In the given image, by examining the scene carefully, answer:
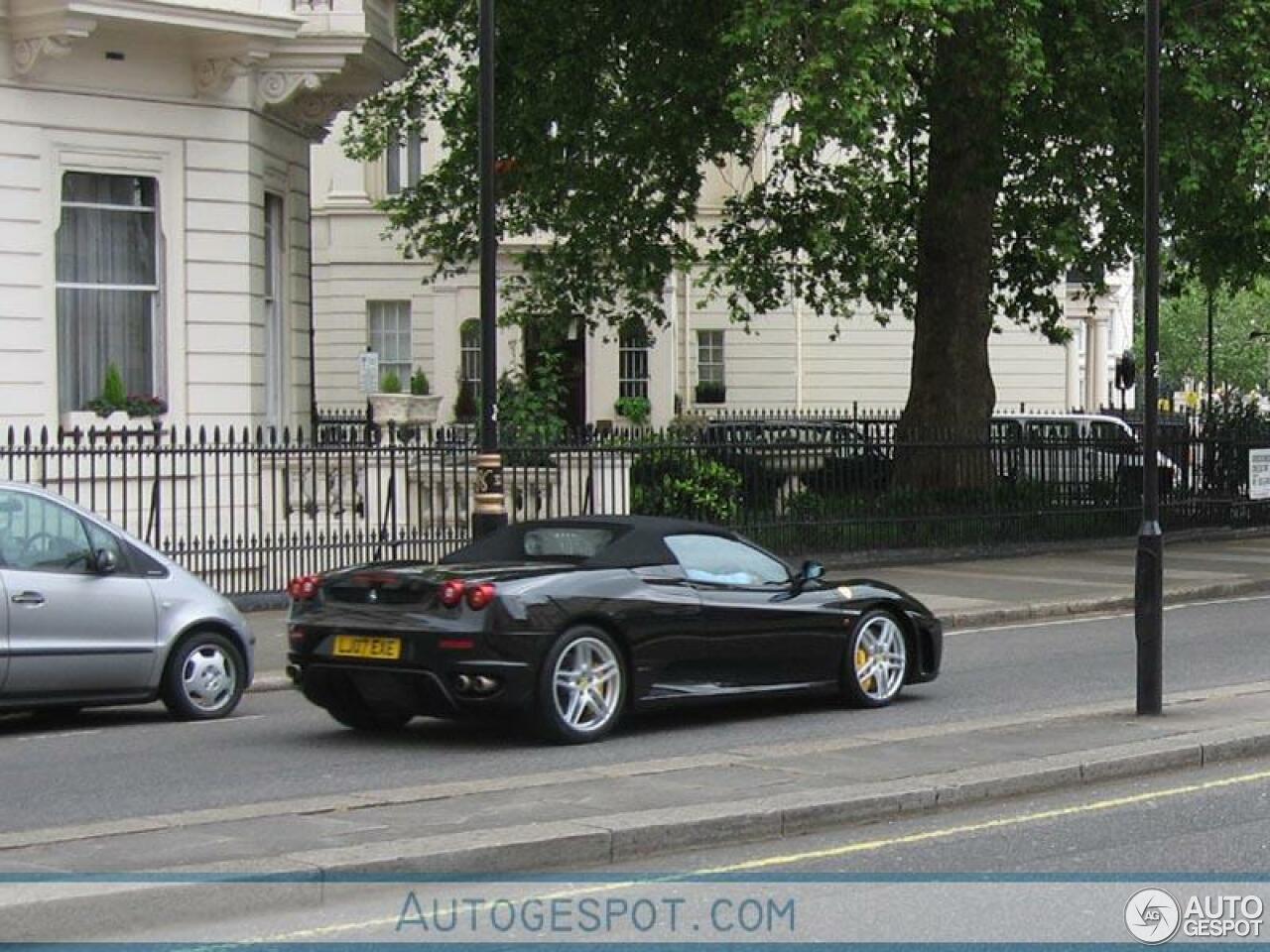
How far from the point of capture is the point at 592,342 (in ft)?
164

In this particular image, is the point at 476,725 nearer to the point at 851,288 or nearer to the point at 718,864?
the point at 718,864

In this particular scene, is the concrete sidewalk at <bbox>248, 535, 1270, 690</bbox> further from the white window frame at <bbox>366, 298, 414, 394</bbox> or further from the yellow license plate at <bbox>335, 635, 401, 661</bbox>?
the white window frame at <bbox>366, 298, 414, 394</bbox>

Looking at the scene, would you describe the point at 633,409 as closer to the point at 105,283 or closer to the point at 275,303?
the point at 275,303

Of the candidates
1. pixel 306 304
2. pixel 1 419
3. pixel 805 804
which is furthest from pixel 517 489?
pixel 805 804

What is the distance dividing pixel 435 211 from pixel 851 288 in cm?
663

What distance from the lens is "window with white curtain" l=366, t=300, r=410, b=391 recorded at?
50.1 metres

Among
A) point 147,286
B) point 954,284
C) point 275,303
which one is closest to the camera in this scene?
point 147,286

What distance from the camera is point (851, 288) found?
3284cm

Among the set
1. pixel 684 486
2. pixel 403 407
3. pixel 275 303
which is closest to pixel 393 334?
pixel 403 407

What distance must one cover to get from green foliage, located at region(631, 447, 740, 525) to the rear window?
36.5 ft

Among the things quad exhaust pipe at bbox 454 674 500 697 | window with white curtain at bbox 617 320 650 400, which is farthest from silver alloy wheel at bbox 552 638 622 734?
window with white curtain at bbox 617 320 650 400

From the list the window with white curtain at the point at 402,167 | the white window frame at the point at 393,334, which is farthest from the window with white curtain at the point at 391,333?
the window with white curtain at the point at 402,167

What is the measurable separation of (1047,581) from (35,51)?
1251 centimetres

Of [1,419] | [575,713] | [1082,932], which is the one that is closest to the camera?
[1082,932]
